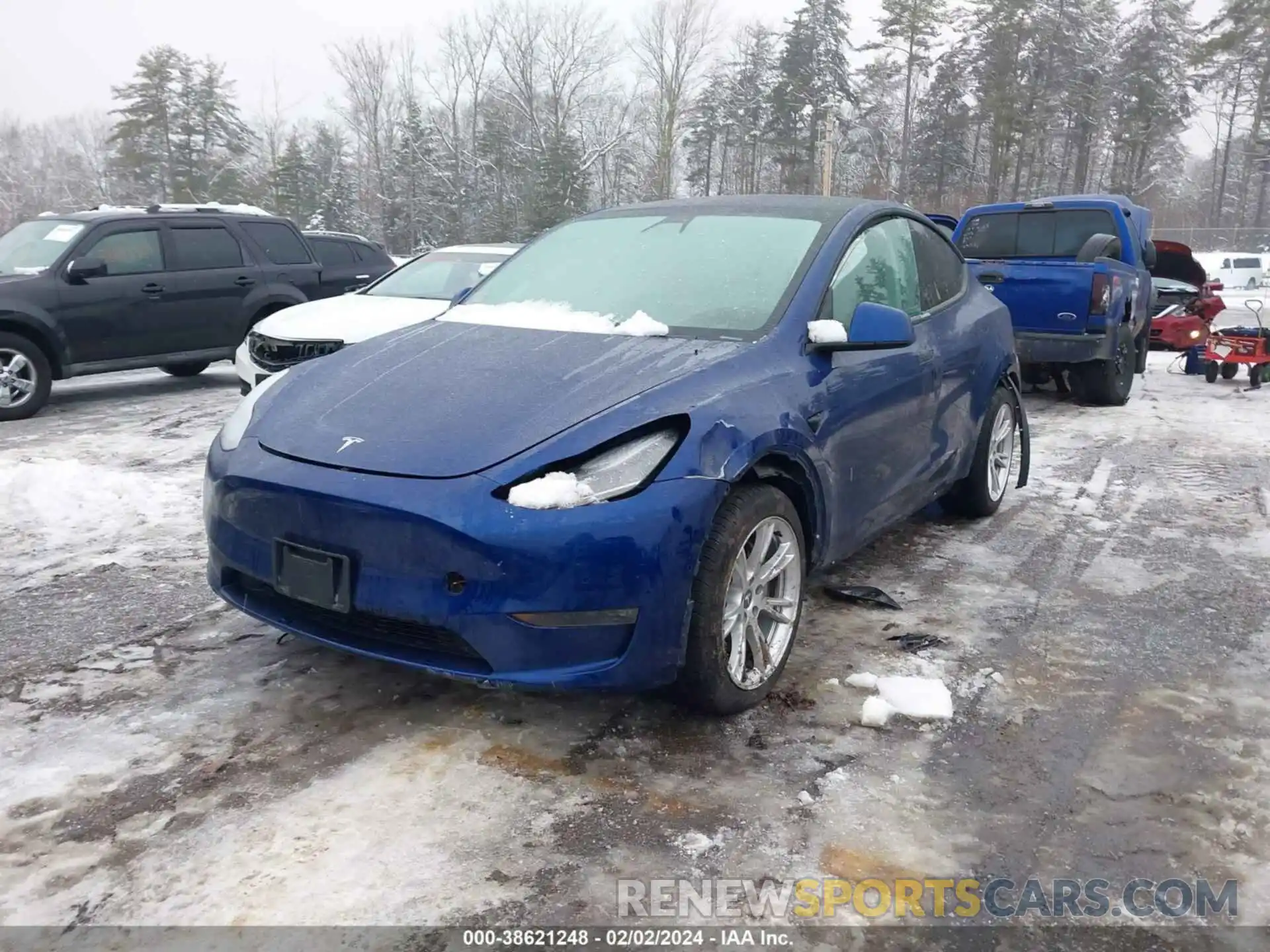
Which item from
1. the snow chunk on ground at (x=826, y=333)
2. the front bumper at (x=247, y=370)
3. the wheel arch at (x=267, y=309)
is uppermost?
the snow chunk on ground at (x=826, y=333)

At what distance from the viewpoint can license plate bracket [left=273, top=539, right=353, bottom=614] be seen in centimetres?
277

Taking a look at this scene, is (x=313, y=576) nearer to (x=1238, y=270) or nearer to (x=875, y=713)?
(x=875, y=713)

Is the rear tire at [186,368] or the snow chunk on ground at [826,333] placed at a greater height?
the snow chunk on ground at [826,333]

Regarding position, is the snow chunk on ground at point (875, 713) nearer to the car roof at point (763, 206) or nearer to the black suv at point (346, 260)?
the car roof at point (763, 206)

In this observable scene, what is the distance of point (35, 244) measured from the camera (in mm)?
9016

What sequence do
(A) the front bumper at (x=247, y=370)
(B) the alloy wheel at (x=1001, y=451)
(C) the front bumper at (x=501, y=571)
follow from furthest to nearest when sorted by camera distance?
(A) the front bumper at (x=247, y=370), (B) the alloy wheel at (x=1001, y=451), (C) the front bumper at (x=501, y=571)

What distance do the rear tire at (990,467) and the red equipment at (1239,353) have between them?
6769mm

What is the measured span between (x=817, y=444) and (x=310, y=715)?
1.91 meters

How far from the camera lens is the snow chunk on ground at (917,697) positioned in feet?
10.5

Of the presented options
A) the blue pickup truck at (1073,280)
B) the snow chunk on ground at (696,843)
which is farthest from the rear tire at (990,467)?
the snow chunk on ground at (696,843)

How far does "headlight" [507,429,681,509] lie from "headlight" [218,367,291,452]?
1.13m

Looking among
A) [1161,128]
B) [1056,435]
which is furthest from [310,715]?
[1161,128]

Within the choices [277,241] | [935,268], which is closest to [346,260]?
[277,241]

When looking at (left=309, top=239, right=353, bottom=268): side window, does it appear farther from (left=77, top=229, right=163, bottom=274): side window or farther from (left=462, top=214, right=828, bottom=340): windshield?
(left=462, top=214, right=828, bottom=340): windshield
